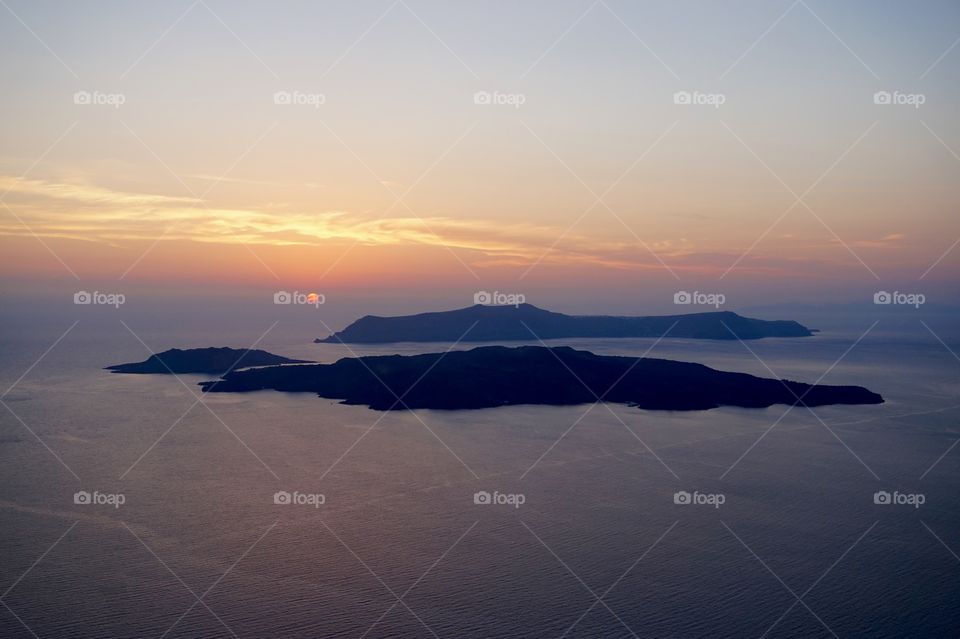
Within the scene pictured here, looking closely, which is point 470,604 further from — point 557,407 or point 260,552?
point 557,407

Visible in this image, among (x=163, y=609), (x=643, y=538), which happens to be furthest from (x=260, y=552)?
(x=643, y=538)

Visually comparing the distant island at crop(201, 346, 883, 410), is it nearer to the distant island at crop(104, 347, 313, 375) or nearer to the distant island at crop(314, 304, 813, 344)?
the distant island at crop(104, 347, 313, 375)

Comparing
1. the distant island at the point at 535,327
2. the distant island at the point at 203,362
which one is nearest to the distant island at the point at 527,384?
the distant island at the point at 203,362

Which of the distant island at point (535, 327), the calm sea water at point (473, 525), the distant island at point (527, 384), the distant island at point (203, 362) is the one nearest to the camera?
the calm sea water at point (473, 525)

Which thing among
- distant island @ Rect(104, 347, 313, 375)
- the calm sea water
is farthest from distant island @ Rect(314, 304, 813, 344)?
the calm sea water

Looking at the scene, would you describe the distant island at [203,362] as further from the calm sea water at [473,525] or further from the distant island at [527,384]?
the calm sea water at [473,525]

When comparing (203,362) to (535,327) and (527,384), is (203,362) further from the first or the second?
(535,327)
